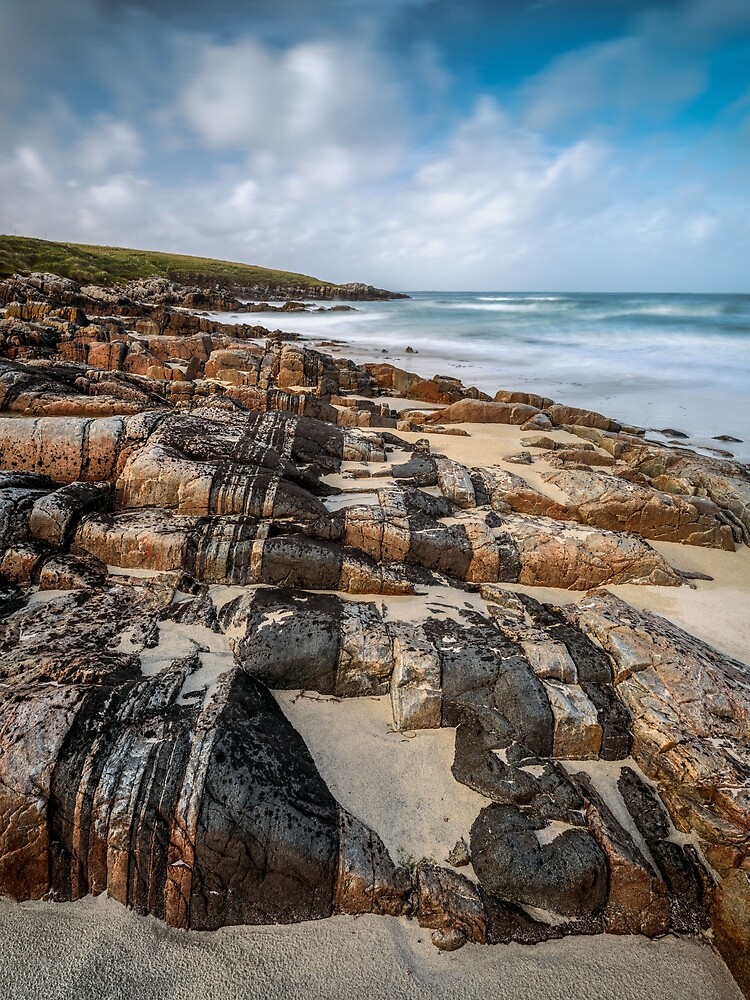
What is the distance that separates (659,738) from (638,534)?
4.07 meters

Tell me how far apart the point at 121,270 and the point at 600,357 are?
5314 cm

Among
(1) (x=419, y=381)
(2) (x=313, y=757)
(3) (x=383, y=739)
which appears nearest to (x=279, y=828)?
(2) (x=313, y=757)

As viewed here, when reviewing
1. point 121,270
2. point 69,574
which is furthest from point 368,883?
point 121,270

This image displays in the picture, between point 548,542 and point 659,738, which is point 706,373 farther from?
point 659,738

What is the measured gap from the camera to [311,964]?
3289 mm

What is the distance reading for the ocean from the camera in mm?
20156

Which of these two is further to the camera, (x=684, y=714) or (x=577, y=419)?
(x=577, y=419)

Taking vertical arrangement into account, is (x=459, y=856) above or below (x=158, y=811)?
below

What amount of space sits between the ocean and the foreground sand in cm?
1418

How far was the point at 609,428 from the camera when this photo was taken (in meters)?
15.3

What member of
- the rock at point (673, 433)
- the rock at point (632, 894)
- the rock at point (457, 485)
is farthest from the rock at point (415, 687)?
the rock at point (673, 433)

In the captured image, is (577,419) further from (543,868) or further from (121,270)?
(121,270)

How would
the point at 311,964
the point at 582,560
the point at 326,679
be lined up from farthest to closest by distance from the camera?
the point at 582,560 → the point at 326,679 → the point at 311,964

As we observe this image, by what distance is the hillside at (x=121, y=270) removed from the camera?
46.5 m
